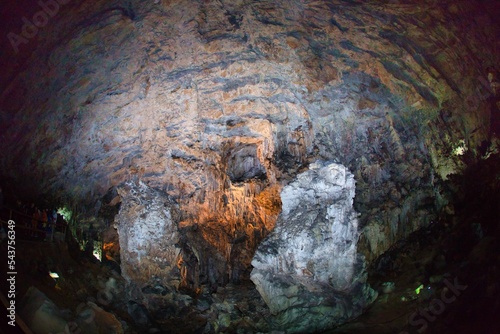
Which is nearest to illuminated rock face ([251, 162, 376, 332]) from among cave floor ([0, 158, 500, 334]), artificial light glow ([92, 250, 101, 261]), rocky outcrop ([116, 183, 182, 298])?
cave floor ([0, 158, 500, 334])

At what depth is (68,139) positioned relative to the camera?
469 inches

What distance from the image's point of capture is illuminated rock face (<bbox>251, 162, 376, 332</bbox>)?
10.0m

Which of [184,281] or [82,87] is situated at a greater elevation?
[82,87]

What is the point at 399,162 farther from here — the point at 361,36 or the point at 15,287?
the point at 15,287

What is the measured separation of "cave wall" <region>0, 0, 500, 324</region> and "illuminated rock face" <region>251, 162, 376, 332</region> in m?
1.34

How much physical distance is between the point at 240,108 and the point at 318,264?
4751 millimetres

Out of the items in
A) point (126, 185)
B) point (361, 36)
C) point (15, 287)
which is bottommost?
point (126, 185)

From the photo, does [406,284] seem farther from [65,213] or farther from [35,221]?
[65,213]

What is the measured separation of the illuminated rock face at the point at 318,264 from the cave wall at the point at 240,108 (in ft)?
4.41

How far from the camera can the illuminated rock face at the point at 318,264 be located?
32.9ft

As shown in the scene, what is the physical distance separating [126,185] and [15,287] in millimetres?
6199

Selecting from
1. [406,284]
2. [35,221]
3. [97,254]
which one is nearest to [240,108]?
[35,221]

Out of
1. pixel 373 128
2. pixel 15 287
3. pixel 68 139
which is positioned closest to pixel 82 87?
pixel 68 139

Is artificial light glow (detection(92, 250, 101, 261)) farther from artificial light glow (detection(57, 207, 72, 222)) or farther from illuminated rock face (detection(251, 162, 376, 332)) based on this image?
illuminated rock face (detection(251, 162, 376, 332))
